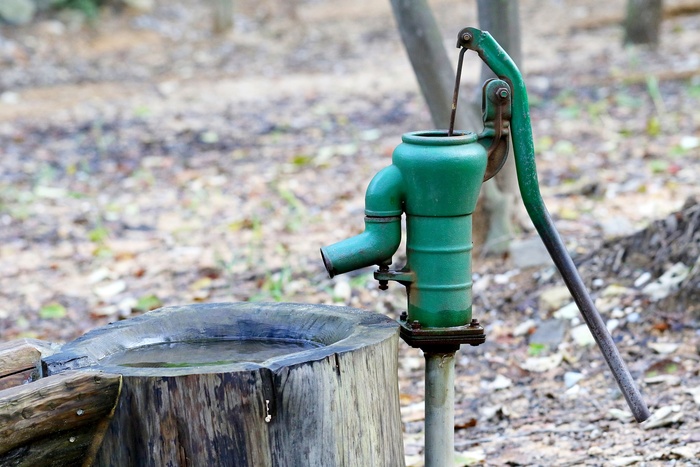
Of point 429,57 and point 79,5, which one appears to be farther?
point 79,5

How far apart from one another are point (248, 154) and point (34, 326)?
3.34m

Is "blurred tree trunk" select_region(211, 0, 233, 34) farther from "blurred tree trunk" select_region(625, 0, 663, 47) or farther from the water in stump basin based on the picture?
the water in stump basin

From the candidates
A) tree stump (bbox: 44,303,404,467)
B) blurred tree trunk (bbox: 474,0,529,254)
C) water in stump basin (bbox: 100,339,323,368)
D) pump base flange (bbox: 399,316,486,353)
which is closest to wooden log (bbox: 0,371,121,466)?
tree stump (bbox: 44,303,404,467)

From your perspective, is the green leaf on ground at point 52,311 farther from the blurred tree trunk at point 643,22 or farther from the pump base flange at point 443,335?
the blurred tree trunk at point 643,22

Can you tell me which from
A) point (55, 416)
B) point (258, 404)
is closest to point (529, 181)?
point (258, 404)

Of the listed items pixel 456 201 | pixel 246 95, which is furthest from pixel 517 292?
pixel 246 95

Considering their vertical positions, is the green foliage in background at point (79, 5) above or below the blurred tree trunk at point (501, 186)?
above

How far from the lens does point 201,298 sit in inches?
177

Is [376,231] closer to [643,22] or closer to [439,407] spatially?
[439,407]

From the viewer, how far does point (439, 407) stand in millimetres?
2102

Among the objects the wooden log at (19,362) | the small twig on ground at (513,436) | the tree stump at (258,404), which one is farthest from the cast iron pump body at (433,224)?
Result: the small twig on ground at (513,436)

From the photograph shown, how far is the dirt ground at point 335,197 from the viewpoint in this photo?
129 inches

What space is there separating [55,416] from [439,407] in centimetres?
86

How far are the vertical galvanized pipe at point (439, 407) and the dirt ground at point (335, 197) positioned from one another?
0.69 meters
